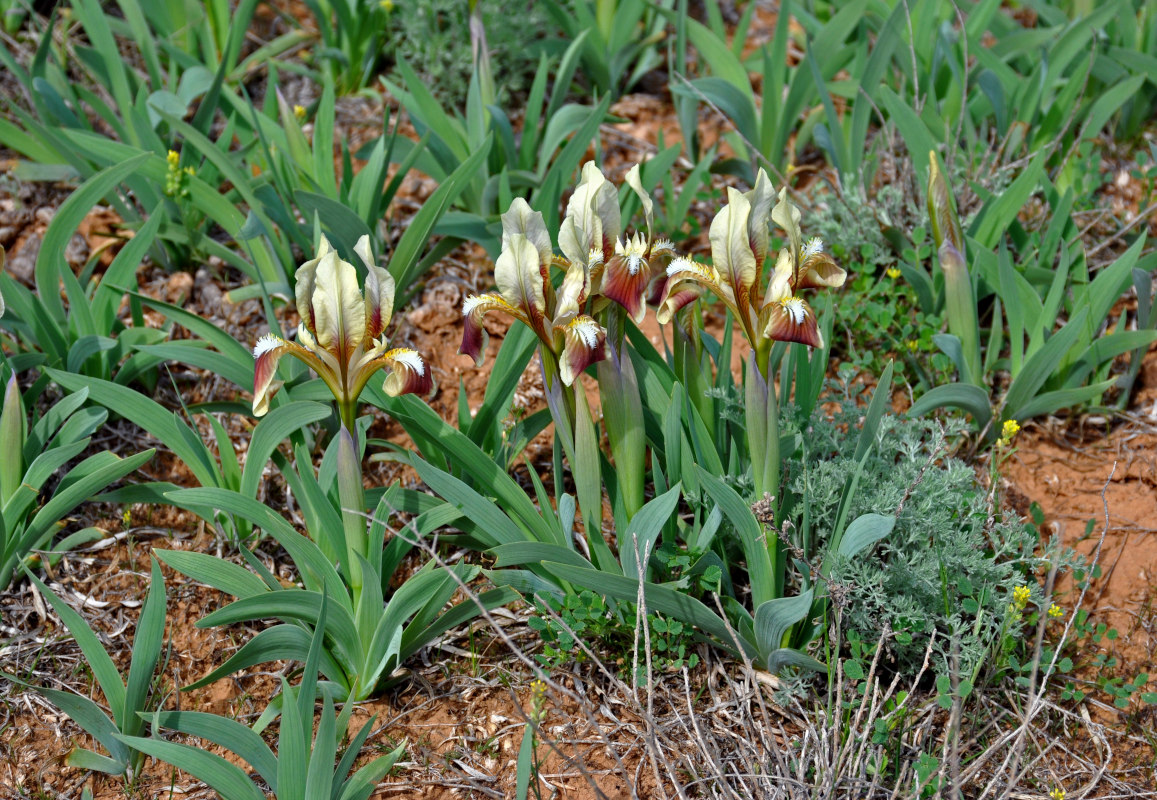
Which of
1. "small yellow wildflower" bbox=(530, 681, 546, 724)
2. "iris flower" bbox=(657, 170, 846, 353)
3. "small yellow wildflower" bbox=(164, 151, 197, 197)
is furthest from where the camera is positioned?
A: "small yellow wildflower" bbox=(164, 151, 197, 197)

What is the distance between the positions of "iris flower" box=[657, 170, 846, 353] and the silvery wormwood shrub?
37 cm

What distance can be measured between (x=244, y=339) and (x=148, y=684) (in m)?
1.26

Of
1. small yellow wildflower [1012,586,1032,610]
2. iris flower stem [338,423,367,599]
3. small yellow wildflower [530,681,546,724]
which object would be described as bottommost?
small yellow wildflower [530,681,546,724]

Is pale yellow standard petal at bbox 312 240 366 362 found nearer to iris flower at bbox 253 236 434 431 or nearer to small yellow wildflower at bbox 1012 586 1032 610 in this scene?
iris flower at bbox 253 236 434 431

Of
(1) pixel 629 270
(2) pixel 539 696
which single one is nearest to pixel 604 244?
(1) pixel 629 270

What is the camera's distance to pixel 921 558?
2.03m

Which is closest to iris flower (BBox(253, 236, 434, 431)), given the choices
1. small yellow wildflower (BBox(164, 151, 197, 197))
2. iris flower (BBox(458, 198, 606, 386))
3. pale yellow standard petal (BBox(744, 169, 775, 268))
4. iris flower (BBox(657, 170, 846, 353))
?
iris flower (BBox(458, 198, 606, 386))

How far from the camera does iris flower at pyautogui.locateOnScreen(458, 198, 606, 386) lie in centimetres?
171

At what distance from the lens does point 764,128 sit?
10.6 feet

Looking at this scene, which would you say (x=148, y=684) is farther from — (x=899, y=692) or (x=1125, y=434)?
(x=1125, y=434)

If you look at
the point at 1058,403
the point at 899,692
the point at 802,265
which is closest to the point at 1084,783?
the point at 899,692

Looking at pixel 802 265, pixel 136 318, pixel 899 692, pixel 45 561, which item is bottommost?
pixel 899 692

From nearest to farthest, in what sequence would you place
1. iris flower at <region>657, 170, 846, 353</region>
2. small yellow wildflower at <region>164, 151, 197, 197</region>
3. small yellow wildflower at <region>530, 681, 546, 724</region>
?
1. iris flower at <region>657, 170, 846, 353</region>
2. small yellow wildflower at <region>530, 681, 546, 724</region>
3. small yellow wildflower at <region>164, 151, 197, 197</region>

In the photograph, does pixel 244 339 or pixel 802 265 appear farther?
pixel 244 339
